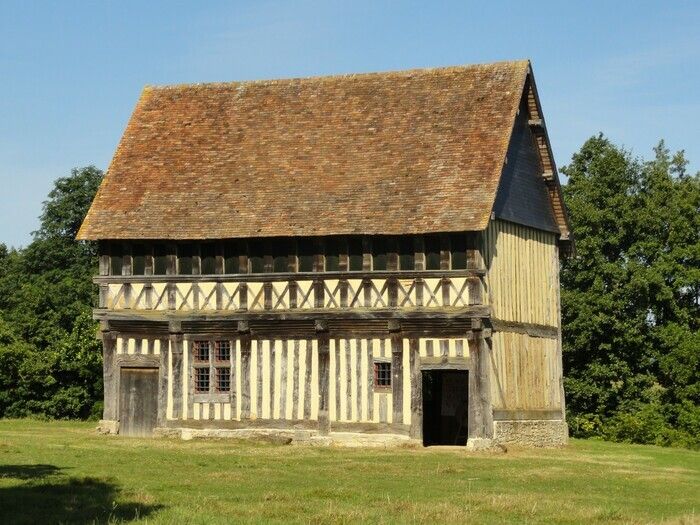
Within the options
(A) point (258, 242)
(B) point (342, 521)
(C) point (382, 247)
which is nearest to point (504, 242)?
(C) point (382, 247)

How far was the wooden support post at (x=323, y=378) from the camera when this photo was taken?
39.3m

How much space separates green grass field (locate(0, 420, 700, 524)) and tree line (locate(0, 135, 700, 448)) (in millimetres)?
9657

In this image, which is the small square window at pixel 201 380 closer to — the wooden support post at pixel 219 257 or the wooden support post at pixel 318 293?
the wooden support post at pixel 219 257

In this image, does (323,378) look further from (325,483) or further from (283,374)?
(325,483)

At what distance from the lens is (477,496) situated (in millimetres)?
→ 26344

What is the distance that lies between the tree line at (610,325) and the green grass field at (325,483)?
9.66m

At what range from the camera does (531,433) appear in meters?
40.8

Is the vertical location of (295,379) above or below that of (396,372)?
below

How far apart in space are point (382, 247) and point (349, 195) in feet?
6.57

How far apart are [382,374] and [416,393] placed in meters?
1.18

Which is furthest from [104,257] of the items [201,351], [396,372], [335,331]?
[396,372]

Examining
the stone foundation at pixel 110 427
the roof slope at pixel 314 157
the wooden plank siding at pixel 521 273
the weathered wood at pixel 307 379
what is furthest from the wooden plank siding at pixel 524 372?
the stone foundation at pixel 110 427

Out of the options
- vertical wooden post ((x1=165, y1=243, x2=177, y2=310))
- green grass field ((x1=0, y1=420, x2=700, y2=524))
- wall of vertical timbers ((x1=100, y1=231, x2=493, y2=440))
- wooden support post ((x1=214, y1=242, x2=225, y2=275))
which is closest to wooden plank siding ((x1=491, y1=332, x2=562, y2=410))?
wall of vertical timbers ((x1=100, y1=231, x2=493, y2=440))

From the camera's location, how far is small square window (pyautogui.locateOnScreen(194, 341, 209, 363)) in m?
40.8
